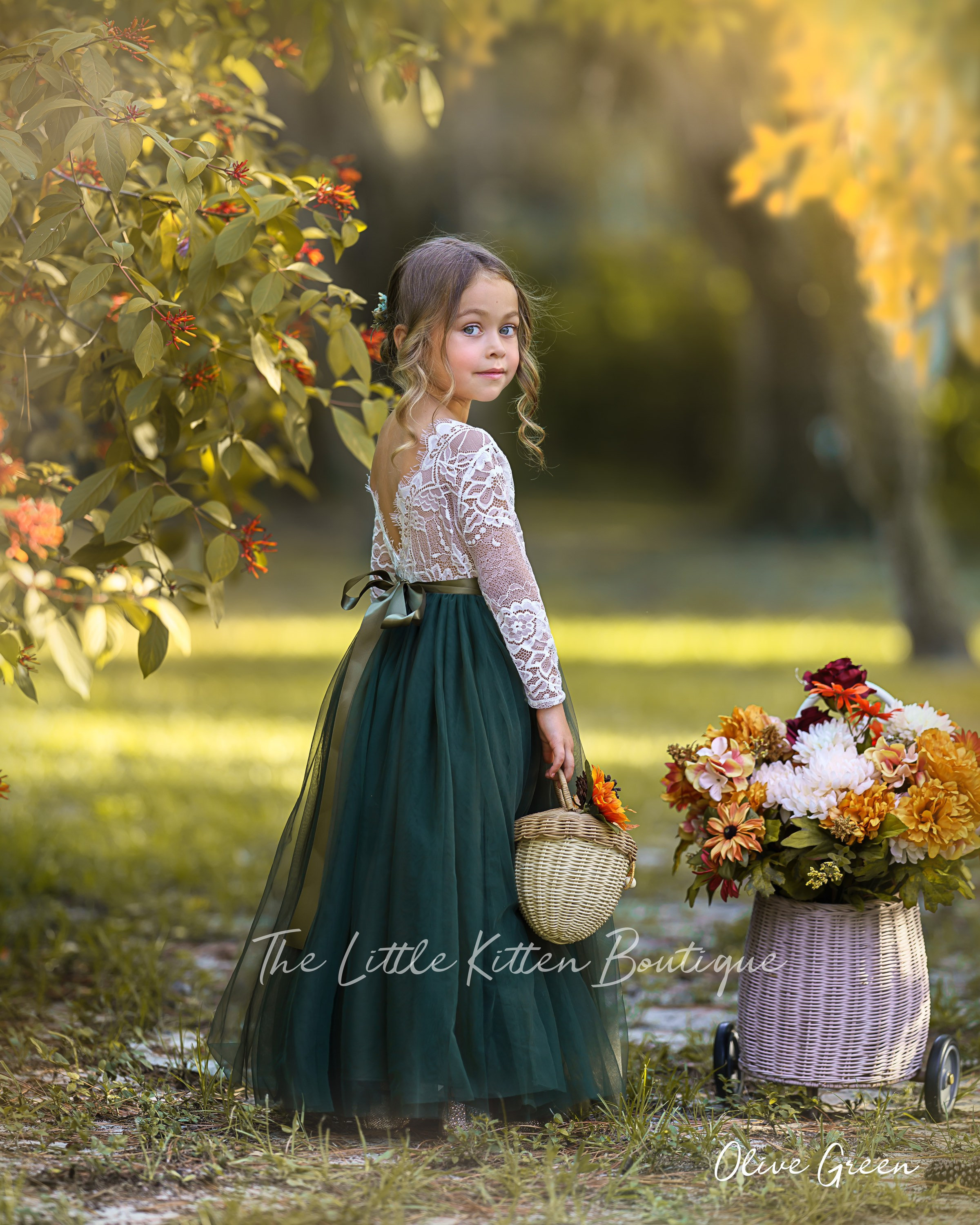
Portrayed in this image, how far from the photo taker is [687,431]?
23.3 m

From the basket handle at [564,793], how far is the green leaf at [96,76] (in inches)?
56.6

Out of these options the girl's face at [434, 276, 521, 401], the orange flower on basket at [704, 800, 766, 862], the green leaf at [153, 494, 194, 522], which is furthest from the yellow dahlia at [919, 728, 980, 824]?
the green leaf at [153, 494, 194, 522]

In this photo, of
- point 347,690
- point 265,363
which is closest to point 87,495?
point 265,363

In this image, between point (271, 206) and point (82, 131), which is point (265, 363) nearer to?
point (271, 206)

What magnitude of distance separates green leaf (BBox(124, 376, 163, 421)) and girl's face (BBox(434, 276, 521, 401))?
585mm

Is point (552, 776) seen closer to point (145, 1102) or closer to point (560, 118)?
point (145, 1102)

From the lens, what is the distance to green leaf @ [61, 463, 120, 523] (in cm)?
288

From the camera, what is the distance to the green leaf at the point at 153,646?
3000mm

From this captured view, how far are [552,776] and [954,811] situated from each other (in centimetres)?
78

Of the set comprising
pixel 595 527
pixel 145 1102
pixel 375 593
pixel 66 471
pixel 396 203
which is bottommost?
pixel 145 1102

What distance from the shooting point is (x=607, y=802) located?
8.82 feet

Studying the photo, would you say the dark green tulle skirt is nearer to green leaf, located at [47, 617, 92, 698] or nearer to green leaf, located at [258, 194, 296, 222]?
green leaf, located at [47, 617, 92, 698]

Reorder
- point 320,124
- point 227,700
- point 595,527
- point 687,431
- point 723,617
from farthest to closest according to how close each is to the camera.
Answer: point 687,431, point 595,527, point 320,124, point 723,617, point 227,700

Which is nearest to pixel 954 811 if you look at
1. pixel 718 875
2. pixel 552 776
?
pixel 718 875
